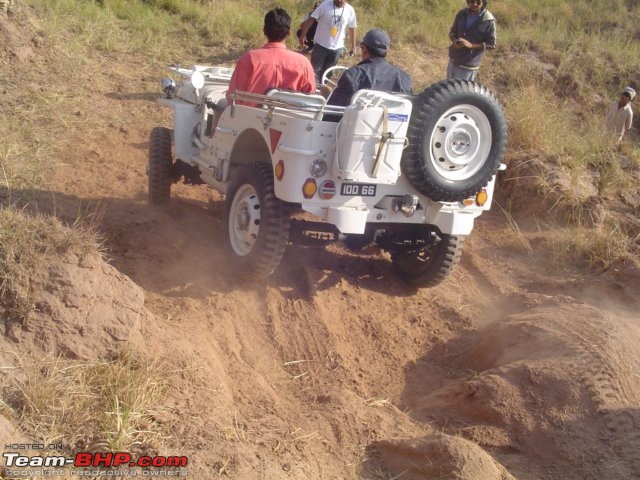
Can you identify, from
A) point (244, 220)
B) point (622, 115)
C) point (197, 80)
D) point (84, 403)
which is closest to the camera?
point (84, 403)

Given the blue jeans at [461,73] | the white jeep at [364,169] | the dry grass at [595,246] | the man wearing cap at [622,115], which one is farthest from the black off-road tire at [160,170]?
the man wearing cap at [622,115]

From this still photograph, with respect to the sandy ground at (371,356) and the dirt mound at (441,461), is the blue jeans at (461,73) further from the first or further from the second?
the dirt mound at (441,461)

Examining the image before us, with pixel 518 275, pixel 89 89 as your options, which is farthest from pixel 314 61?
pixel 518 275

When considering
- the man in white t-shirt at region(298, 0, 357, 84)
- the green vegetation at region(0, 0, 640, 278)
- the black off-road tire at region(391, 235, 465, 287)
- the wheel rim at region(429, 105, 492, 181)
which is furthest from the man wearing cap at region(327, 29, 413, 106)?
the man in white t-shirt at region(298, 0, 357, 84)

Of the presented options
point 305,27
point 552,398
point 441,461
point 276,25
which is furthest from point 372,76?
point 305,27

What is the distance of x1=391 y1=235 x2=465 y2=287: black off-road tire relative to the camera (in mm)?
5945

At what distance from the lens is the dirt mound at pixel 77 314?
3898 millimetres

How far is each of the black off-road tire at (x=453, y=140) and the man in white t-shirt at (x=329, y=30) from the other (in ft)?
16.3

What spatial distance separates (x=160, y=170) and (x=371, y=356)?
2915 mm

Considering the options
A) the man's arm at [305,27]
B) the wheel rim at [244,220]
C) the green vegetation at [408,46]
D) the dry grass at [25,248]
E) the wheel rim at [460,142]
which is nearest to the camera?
the dry grass at [25,248]

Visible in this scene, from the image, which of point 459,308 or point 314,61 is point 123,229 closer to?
point 459,308

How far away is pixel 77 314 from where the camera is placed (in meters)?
4.03

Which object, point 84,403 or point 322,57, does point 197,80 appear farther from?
point 84,403

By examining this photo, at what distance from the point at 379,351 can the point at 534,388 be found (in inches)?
52.3
